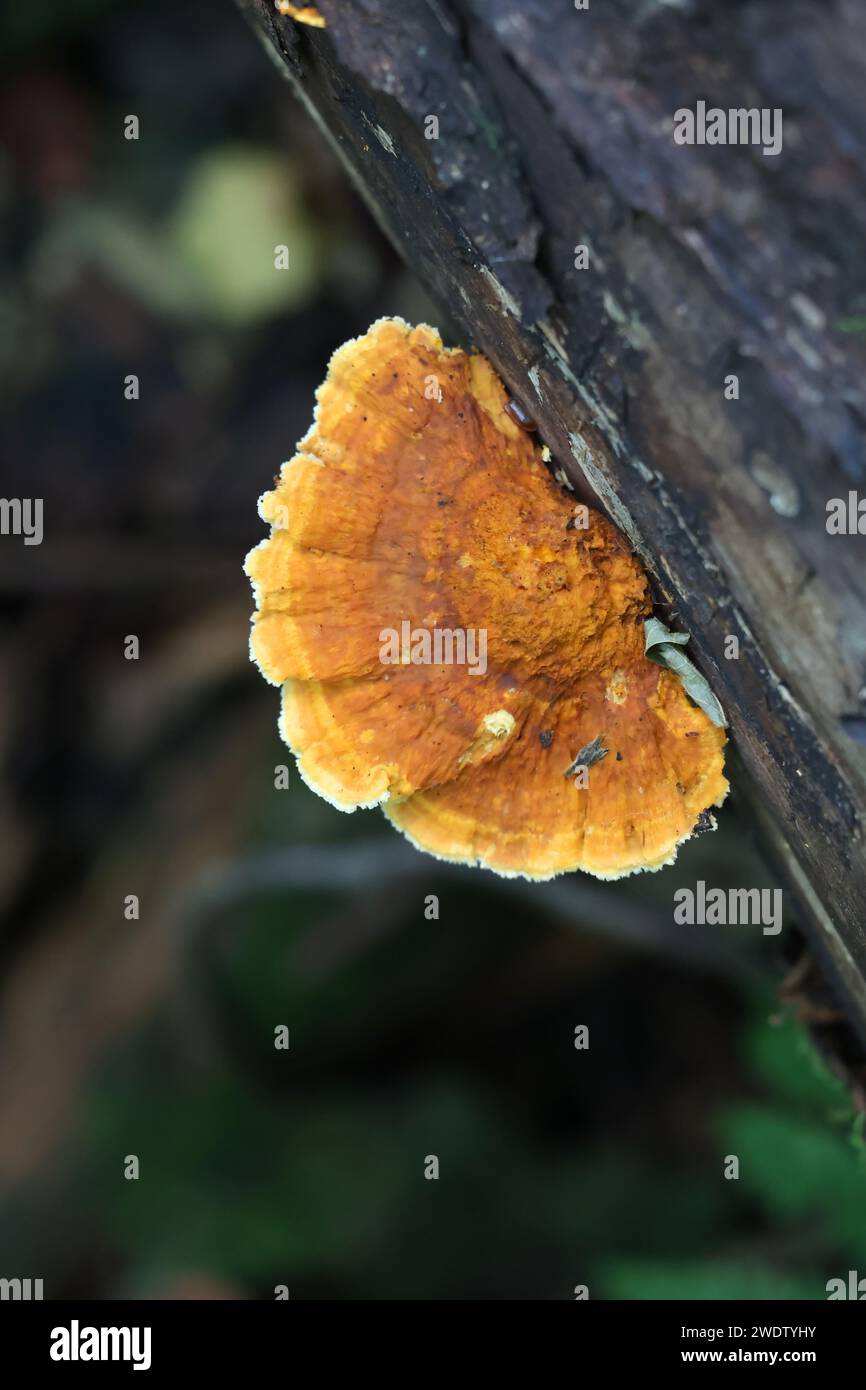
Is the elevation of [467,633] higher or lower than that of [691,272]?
lower

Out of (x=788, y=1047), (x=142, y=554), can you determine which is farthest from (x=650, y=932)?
(x=142, y=554)

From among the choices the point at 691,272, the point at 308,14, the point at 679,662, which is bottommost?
the point at 679,662

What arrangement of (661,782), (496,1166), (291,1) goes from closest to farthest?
(291,1), (661,782), (496,1166)

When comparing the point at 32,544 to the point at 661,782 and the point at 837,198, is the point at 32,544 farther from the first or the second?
the point at 837,198

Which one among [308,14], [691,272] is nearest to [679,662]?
[691,272]

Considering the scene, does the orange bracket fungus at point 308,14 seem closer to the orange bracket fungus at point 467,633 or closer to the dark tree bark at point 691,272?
the dark tree bark at point 691,272

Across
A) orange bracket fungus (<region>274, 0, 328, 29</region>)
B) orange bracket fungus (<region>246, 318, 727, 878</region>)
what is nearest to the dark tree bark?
orange bracket fungus (<region>274, 0, 328, 29</region>)

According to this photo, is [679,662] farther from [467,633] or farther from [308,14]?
[308,14]
